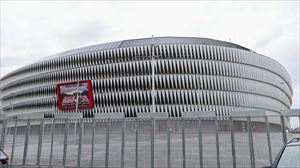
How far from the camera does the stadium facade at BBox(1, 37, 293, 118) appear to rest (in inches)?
2306

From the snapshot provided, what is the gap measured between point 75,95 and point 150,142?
3445cm

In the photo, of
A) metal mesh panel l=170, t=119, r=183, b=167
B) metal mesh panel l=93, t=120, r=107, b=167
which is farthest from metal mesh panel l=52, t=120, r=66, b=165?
metal mesh panel l=170, t=119, r=183, b=167

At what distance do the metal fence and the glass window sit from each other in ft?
19.2

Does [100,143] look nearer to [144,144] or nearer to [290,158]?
[144,144]

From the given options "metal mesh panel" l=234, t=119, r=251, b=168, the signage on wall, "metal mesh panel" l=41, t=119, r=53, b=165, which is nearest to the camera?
"metal mesh panel" l=234, t=119, r=251, b=168

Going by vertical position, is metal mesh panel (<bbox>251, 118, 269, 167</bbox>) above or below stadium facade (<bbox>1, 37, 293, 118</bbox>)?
below

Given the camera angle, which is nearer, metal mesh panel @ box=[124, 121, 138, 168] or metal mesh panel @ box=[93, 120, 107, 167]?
metal mesh panel @ box=[124, 121, 138, 168]

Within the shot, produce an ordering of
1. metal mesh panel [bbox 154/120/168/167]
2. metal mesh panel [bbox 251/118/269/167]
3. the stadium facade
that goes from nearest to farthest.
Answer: metal mesh panel [bbox 251/118/269/167] → metal mesh panel [bbox 154/120/168/167] → the stadium facade

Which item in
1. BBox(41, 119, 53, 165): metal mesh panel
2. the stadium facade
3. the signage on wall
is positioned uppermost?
the stadium facade

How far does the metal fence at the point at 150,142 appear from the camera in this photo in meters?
10.6

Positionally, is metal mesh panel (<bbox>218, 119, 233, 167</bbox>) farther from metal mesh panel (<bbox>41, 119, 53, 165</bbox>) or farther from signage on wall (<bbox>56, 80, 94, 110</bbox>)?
signage on wall (<bbox>56, 80, 94, 110</bbox>)

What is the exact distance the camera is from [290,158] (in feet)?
15.6

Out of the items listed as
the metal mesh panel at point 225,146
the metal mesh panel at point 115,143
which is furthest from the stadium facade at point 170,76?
the metal mesh panel at point 225,146

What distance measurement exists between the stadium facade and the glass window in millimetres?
50526
